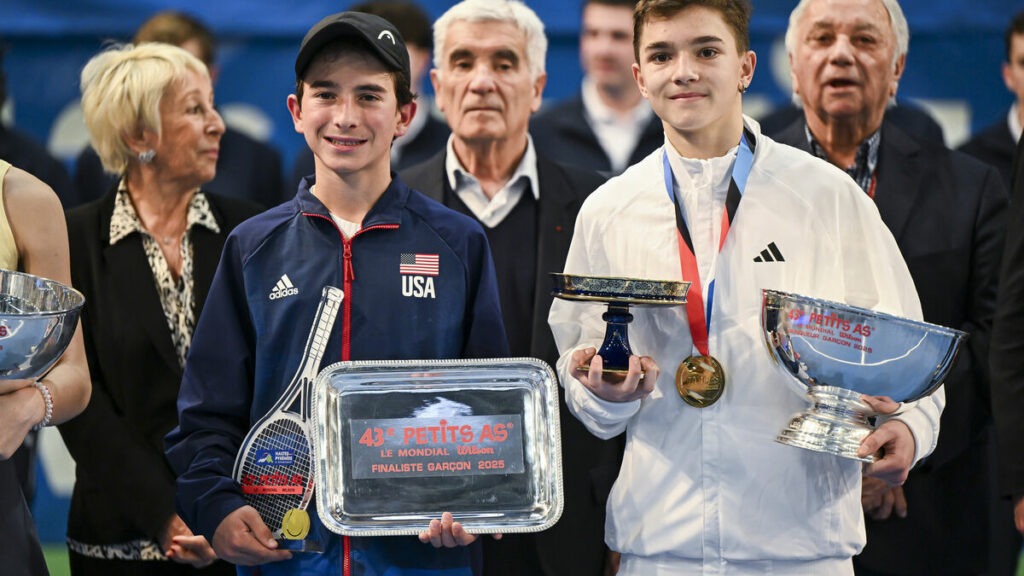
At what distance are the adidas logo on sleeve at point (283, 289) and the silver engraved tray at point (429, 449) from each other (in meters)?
0.22

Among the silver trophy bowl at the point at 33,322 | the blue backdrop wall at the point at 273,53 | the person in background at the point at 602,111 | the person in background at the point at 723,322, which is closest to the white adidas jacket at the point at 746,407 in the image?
the person in background at the point at 723,322

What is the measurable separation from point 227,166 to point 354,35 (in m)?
2.33

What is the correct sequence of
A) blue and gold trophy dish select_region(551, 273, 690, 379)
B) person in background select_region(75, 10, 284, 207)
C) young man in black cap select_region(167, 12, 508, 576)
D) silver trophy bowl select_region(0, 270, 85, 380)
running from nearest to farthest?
silver trophy bowl select_region(0, 270, 85, 380) < blue and gold trophy dish select_region(551, 273, 690, 379) < young man in black cap select_region(167, 12, 508, 576) < person in background select_region(75, 10, 284, 207)

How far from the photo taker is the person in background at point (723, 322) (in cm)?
258

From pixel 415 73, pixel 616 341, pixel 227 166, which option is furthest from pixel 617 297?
pixel 227 166

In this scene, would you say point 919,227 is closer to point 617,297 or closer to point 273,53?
point 617,297

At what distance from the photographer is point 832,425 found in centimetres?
246

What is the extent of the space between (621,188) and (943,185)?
119 centimetres

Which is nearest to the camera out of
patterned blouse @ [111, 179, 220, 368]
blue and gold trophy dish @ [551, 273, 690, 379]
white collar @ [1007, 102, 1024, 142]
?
blue and gold trophy dish @ [551, 273, 690, 379]

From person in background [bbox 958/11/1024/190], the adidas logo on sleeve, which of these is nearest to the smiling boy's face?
the adidas logo on sleeve

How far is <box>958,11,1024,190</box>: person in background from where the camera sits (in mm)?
4961

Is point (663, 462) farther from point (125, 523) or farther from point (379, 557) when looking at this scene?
point (125, 523)

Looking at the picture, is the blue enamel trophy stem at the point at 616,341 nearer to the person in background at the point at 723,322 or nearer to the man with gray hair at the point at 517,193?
the person in background at the point at 723,322

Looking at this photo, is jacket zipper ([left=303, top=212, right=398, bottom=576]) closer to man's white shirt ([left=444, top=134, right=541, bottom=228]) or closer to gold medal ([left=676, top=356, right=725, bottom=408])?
gold medal ([left=676, top=356, right=725, bottom=408])
